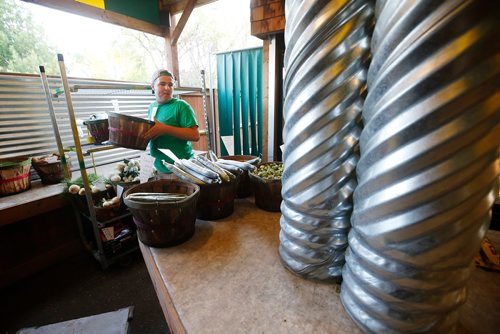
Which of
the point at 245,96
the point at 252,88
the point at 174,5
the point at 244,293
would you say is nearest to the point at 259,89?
the point at 252,88

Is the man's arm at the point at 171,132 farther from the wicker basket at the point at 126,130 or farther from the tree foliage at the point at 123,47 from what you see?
the tree foliage at the point at 123,47

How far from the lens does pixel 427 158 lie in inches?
15.9

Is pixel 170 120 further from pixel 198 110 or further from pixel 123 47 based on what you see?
pixel 123 47

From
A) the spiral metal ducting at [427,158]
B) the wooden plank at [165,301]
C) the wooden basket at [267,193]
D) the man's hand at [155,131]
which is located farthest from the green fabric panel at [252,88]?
the spiral metal ducting at [427,158]

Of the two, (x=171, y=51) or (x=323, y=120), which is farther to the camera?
(x=171, y=51)

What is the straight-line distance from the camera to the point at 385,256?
0.49 metres

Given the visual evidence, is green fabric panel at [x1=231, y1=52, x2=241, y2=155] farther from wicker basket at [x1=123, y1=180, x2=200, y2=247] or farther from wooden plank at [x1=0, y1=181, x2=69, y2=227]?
wicker basket at [x1=123, y1=180, x2=200, y2=247]

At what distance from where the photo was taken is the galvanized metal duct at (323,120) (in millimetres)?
525

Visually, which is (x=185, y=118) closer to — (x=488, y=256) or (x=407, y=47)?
(x=407, y=47)

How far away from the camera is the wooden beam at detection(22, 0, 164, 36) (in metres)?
2.70

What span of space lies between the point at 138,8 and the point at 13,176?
315 cm

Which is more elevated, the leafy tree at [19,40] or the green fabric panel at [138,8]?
the green fabric panel at [138,8]

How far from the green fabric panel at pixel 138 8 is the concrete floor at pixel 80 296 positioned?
11.7 ft

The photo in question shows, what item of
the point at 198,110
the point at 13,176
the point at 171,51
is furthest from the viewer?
the point at 198,110
